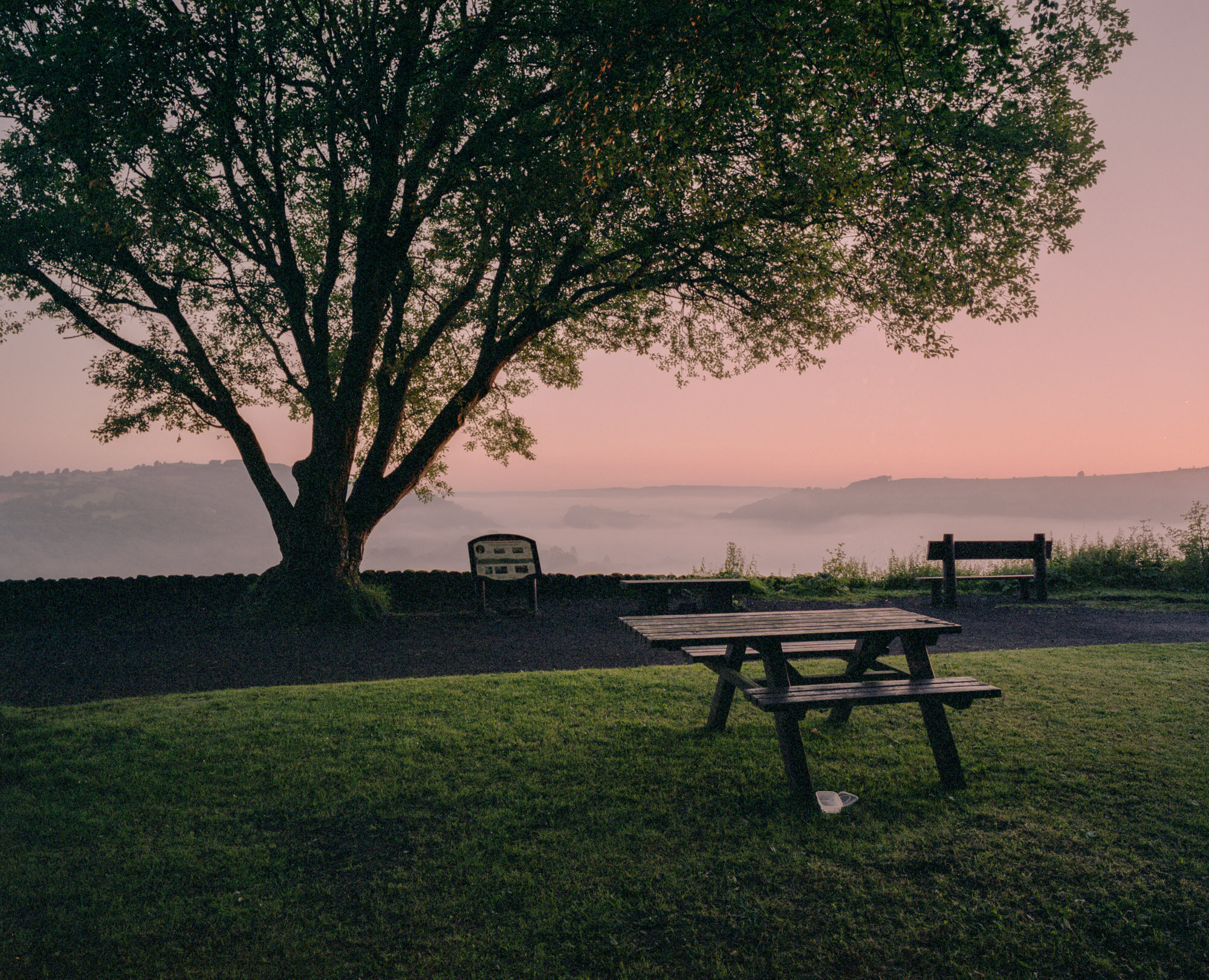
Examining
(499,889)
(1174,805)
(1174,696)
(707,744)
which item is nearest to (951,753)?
(1174,805)

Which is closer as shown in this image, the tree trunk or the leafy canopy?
the leafy canopy

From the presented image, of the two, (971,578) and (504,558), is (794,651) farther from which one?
(971,578)

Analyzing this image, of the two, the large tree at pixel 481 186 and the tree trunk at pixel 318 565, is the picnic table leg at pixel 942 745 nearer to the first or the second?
the large tree at pixel 481 186

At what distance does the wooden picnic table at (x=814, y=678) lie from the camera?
144 inches

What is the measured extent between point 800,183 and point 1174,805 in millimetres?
6938

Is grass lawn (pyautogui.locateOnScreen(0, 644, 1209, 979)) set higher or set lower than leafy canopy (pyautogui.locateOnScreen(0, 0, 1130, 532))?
lower

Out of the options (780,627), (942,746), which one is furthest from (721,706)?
(942,746)

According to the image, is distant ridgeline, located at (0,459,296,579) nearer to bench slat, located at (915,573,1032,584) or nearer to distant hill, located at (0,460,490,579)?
distant hill, located at (0,460,490,579)

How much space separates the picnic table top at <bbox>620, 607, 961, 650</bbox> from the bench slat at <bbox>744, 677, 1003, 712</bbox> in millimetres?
280

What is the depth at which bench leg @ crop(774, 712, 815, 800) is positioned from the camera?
3.55 metres

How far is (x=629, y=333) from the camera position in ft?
41.6

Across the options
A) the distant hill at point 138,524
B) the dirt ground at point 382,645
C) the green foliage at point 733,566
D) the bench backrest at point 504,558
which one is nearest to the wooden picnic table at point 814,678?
the dirt ground at point 382,645

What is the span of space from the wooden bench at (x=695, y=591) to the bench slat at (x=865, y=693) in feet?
15.3

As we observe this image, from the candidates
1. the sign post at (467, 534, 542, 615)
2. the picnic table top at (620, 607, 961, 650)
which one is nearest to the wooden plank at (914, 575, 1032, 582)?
the sign post at (467, 534, 542, 615)
